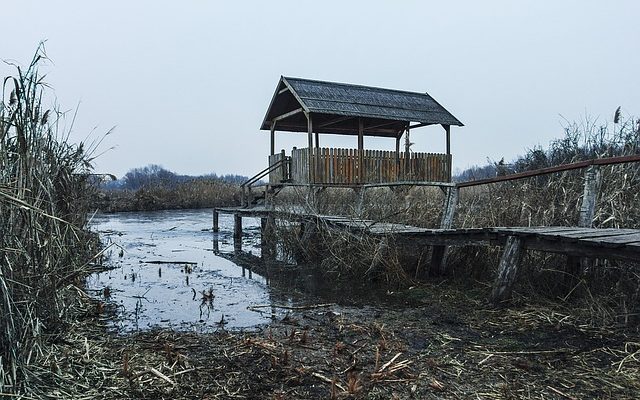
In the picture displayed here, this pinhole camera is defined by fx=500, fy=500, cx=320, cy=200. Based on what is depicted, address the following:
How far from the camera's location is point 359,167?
16.0 metres

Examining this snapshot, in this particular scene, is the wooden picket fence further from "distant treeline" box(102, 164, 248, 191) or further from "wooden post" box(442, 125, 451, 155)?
"distant treeline" box(102, 164, 248, 191)

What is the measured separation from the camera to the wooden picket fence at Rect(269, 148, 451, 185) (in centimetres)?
1543

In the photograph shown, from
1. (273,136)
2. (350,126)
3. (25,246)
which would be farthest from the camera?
(350,126)

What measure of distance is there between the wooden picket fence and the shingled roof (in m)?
1.27

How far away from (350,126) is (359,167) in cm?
533

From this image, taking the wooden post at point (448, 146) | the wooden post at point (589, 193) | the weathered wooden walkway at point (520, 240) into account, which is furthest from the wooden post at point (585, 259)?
the wooden post at point (448, 146)

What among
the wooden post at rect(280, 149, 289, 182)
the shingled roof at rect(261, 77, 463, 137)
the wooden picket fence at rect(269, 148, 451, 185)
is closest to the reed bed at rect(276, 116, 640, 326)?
the wooden picket fence at rect(269, 148, 451, 185)

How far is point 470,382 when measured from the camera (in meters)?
3.08

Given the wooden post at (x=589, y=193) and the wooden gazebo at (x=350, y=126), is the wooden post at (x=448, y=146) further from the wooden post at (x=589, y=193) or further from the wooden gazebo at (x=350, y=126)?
the wooden post at (x=589, y=193)

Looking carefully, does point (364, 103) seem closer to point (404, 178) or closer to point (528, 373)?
point (404, 178)

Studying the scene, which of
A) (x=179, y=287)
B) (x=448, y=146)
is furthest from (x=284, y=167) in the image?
(x=179, y=287)

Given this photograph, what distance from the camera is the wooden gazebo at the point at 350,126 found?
15594 mm

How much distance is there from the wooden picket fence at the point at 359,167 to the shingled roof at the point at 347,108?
1272 millimetres

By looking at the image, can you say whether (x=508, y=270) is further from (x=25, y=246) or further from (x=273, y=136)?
(x=273, y=136)
